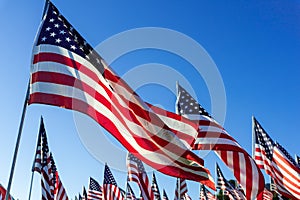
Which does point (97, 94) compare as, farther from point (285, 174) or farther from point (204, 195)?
point (204, 195)

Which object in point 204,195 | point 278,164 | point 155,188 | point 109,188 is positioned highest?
point 204,195

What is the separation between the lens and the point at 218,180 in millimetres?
29688

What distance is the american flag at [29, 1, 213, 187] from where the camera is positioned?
296 inches

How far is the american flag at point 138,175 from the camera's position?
61.1 feet

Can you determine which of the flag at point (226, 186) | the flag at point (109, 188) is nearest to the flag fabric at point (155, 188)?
the flag at point (109, 188)

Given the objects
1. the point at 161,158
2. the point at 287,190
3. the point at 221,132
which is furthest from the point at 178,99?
the point at 161,158

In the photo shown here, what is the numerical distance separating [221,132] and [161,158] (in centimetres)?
426

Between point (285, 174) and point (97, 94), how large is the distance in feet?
32.4

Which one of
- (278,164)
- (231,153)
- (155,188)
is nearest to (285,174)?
(278,164)

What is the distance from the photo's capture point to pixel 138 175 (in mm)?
19203

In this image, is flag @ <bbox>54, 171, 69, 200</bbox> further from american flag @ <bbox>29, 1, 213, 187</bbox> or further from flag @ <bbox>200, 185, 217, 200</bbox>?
flag @ <bbox>200, 185, 217, 200</bbox>

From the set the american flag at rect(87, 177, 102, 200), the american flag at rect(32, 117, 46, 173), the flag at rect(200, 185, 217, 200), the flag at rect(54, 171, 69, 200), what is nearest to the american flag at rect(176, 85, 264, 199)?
the american flag at rect(32, 117, 46, 173)

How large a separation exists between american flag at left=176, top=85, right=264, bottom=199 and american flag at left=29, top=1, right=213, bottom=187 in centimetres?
297

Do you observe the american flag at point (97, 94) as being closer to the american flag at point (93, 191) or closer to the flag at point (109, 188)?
Result: the flag at point (109, 188)
